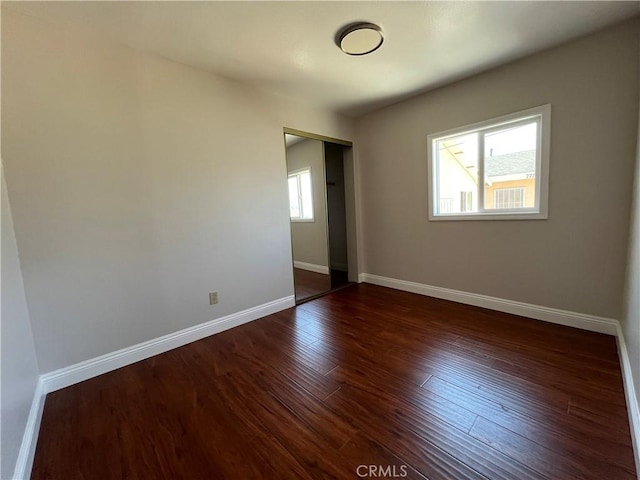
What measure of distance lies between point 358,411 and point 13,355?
1.82 meters

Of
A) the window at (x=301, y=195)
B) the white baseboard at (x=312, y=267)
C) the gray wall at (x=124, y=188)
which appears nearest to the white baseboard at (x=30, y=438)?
the gray wall at (x=124, y=188)

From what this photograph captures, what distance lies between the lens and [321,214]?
4.79m

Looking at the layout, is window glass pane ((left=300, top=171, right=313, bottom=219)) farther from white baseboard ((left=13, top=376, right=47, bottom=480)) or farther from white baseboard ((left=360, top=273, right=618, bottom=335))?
white baseboard ((left=13, top=376, right=47, bottom=480))

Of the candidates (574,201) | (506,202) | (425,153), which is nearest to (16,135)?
(425,153)

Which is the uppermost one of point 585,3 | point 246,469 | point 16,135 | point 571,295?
point 585,3

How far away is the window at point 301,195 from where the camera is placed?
499 cm

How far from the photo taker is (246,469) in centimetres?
122

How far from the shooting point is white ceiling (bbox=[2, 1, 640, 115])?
68.0 inches

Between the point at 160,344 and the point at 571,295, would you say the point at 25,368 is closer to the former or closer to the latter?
the point at 160,344

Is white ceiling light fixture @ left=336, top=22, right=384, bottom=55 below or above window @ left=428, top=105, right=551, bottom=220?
above

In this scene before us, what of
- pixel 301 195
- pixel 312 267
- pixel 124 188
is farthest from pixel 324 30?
pixel 312 267

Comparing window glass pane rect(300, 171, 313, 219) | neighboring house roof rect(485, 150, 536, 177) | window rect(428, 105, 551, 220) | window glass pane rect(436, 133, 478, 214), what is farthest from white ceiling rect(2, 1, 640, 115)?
window glass pane rect(300, 171, 313, 219)

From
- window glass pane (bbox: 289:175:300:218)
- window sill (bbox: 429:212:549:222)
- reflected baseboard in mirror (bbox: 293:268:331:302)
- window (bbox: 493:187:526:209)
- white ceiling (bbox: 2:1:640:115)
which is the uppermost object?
white ceiling (bbox: 2:1:640:115)

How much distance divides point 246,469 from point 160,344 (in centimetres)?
151
